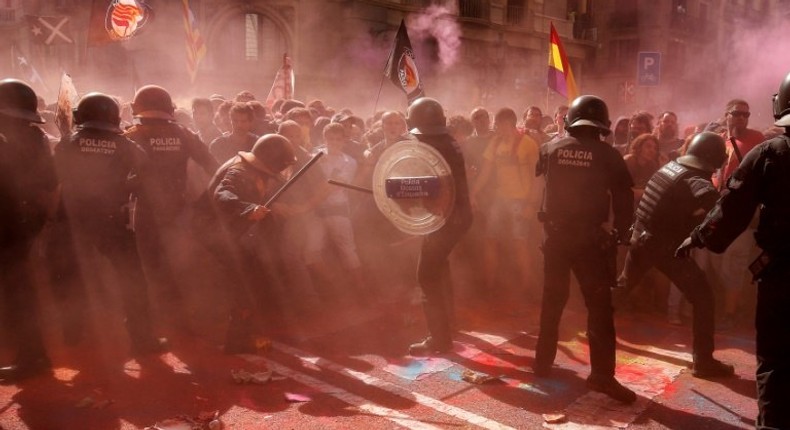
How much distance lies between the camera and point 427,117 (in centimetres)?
566

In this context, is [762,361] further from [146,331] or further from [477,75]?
[477,75]

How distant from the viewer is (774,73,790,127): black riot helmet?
3592mm

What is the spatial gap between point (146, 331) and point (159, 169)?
1.44 m

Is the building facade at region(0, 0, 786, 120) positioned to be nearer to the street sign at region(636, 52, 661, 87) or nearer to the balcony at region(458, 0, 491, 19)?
the balcony at region(458, 0, 491, 19)

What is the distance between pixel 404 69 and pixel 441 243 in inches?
182

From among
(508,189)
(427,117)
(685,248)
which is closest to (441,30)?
(508,189)

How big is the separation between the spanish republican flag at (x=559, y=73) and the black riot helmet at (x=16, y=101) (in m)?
7.65

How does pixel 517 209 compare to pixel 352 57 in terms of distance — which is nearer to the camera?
pixel 517 209

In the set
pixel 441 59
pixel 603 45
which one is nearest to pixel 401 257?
pixel 441 59

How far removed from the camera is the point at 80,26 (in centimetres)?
2531

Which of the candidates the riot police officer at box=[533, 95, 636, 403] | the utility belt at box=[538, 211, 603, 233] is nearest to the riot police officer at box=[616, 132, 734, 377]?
the riot police officer at box=[533, 95, 636, 403]

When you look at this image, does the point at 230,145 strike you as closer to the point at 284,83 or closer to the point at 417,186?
the point at 417,186

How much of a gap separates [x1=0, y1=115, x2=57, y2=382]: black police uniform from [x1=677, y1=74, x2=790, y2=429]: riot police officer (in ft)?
15.5

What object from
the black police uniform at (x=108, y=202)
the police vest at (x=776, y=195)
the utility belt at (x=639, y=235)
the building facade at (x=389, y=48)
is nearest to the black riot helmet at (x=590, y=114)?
the utility belt at (x=639, y=235)
